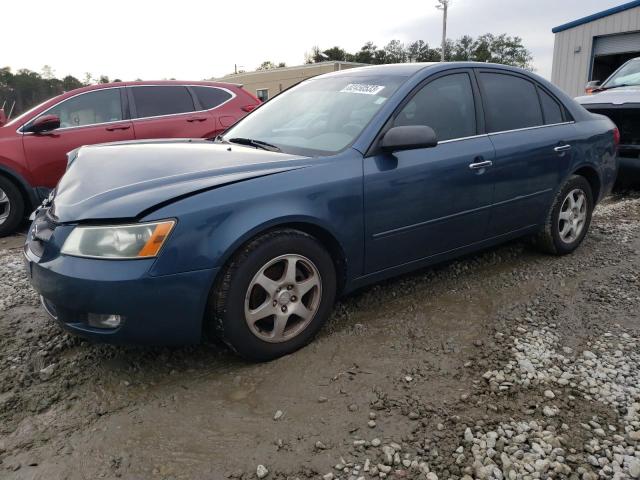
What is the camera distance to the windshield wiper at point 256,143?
10.4 ft

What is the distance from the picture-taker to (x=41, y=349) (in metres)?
2.92

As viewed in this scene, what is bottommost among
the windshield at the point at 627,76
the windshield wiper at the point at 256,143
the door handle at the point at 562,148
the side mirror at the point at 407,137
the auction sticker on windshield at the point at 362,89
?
the door handle at the point at 562,148

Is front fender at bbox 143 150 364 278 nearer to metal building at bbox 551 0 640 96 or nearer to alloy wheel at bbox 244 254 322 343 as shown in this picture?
alloy wheel at bbox 244 254 322 343

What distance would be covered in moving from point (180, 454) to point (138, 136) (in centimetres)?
493

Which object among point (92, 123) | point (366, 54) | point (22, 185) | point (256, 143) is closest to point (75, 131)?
point (92, 123)

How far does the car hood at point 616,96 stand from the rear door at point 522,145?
3.06 m

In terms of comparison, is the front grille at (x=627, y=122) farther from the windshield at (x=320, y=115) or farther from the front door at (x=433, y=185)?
the windshield at (x=320, y=115)

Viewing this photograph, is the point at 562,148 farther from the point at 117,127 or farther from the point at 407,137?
the point at 117,127

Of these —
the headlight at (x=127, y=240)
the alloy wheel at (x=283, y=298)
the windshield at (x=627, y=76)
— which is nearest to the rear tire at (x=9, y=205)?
the headlight at (x=127, y=240)

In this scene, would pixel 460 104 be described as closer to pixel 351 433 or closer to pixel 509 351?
pixel 509 351

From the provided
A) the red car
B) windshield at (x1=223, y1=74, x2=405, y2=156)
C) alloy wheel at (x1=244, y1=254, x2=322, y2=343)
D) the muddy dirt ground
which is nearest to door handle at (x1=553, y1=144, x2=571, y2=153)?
the muddy dirt ground

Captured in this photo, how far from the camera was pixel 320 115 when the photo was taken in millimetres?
3355

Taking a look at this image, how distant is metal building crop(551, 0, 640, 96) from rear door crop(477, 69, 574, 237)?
14622 mm

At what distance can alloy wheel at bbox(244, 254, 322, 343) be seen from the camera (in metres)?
2.62
